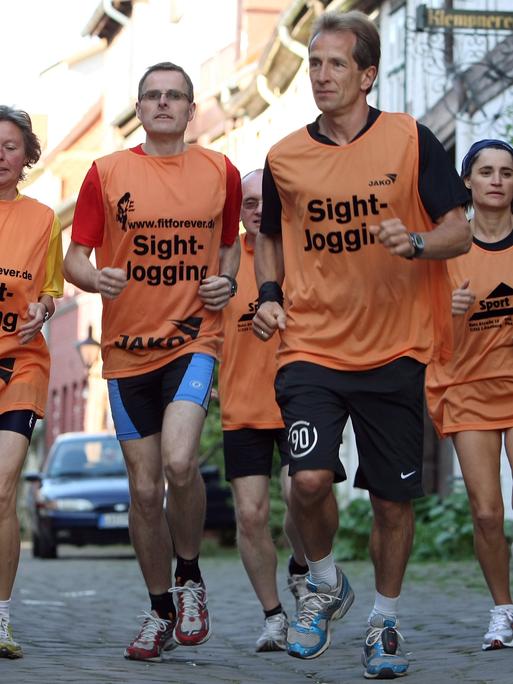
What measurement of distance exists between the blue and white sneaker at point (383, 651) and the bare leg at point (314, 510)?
340 millimetres

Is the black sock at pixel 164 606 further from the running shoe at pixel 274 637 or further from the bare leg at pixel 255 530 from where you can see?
the bare leg at pixel 255 530

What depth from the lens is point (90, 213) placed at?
7.87 metres

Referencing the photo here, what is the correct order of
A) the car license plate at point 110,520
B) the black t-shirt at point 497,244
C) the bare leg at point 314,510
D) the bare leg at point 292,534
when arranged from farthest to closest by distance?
the car license plate at point 110,520 → the bare leg at point 292,534 → the black t-shirt at point 497,244 → the bare leg at point 314,510

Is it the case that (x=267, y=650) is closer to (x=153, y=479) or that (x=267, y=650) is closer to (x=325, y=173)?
(x=153, y=479)

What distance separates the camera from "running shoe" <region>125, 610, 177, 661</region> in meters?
7.85

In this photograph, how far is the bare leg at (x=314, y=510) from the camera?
688 centimetres

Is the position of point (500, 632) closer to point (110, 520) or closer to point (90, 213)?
point (90, 213)

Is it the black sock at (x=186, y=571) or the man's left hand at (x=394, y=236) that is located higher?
the man's left hand at (x=394, y=236)

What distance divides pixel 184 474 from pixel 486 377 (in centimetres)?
145

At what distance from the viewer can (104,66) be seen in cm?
5697

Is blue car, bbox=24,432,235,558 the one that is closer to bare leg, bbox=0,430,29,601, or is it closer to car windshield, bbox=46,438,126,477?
car windshield, bbox=46,438,126,477

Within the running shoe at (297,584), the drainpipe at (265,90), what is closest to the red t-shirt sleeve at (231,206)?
the running shoe at (297,584)

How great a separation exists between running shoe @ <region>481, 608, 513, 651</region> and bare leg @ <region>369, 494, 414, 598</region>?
39.4 inches

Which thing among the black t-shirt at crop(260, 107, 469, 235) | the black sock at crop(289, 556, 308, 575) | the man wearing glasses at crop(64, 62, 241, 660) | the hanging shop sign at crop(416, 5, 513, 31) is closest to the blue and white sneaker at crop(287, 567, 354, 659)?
the man wearing glasses at crop(64, 62, 241, 660)
